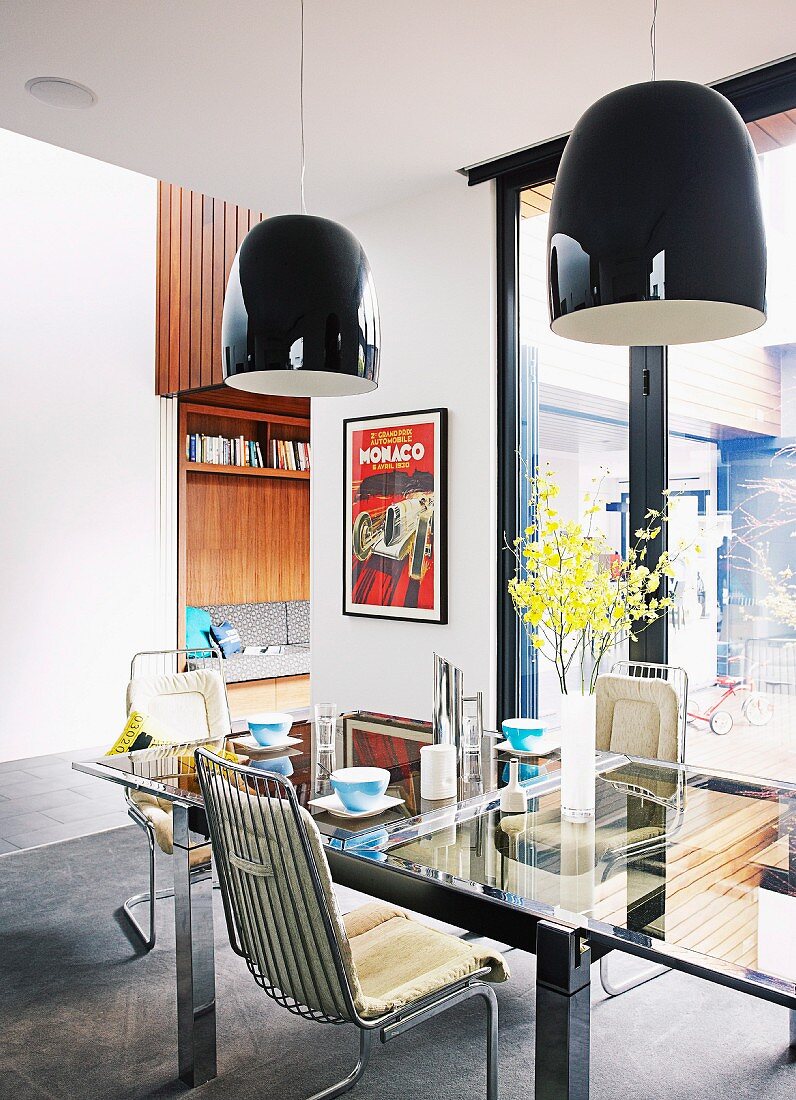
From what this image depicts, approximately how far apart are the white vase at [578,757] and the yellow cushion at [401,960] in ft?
1.25

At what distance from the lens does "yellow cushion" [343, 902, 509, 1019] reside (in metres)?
1.83

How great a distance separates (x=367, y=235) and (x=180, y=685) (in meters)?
2.41

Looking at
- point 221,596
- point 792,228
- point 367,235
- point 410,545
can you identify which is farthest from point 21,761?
point 792,228

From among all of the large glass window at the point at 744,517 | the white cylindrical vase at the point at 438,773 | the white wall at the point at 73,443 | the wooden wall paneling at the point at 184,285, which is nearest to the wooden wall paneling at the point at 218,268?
the wooden wall paneling at the point at 184,285

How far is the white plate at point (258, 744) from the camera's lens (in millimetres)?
2674

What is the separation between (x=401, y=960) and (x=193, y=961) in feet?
1.93

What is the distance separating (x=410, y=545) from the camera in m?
4.25

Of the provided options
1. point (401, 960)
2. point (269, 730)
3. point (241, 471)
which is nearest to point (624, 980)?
point (401, 960)

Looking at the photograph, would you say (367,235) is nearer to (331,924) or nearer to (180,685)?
(180,685)

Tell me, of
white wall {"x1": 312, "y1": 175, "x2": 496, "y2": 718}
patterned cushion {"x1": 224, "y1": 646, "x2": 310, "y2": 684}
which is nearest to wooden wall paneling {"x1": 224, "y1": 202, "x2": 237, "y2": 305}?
white wall {"x1": 312, "y1": 175, "x2": 496, "y2": 718}

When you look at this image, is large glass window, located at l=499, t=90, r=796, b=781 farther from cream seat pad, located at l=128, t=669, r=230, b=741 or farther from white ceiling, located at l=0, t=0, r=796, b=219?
cream seat pad, located at l=128, t=669, r=230, b=741

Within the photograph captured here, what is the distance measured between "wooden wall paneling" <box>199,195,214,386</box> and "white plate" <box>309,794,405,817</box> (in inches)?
175

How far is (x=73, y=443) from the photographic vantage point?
618 cm

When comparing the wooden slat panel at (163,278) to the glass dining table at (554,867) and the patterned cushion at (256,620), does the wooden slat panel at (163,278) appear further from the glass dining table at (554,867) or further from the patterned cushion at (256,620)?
the glass dining table at (554,867)
